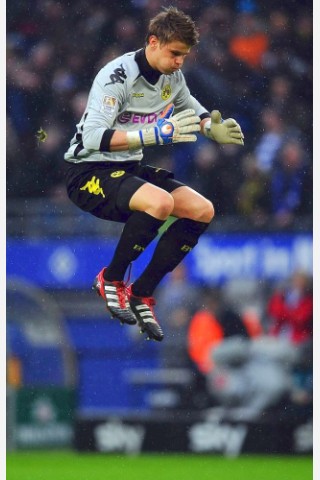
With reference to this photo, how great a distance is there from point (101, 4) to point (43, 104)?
1.97m

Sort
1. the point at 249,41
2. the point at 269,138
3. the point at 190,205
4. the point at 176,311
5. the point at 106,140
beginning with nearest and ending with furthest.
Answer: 1. the point at 106,140
2. the point at 190,205
3. the point at 176,311
4. the point at 249,41
5. the point at 269,138

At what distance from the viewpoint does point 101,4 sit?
14742 mm

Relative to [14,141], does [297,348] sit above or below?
below

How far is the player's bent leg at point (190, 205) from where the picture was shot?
28.6 feet

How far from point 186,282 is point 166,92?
26.7ft

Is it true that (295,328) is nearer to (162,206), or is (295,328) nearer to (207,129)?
(207,129)

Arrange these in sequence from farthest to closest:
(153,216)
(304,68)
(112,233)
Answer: (304,68) → (112,233) → (153,216)

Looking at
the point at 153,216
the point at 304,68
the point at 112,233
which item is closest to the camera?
the point at 153,216

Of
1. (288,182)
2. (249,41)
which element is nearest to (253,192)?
(288,182)

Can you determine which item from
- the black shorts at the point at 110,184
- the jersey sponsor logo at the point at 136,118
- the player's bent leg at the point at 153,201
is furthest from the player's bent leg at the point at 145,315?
the jersey sponsor logo at the point at 136,118

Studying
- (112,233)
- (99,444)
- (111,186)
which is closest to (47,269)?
(112,233)

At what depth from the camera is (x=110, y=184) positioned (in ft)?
28.0

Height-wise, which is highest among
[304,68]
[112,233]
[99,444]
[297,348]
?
[304,68]

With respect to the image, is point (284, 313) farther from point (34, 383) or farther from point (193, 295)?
point (34, 383)
